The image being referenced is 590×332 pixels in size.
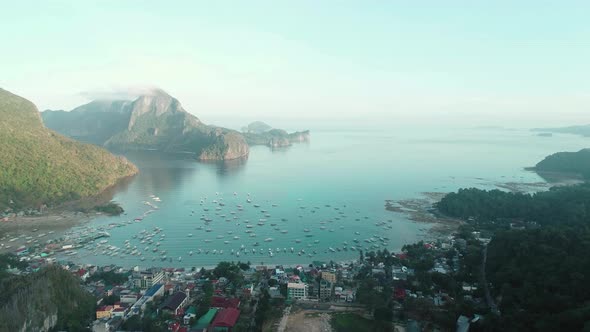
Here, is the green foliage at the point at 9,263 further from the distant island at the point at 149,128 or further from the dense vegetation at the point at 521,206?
the distant island at the point at 149,128

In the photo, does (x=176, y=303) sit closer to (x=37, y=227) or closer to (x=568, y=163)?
(x=37, y=227)

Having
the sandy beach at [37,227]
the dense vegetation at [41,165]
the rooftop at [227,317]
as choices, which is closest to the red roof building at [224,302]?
the rooftop at [227,317]

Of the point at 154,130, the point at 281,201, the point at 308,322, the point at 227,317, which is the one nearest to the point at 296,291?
the point at 308,322

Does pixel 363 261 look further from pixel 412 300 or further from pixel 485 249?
pixel 485 249

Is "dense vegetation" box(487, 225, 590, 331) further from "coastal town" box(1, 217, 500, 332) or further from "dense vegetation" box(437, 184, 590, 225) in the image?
"dense vegetation" box(437, 184, 590, 225)

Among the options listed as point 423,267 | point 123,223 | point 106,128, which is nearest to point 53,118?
point 106,128

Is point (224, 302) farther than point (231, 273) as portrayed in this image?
No

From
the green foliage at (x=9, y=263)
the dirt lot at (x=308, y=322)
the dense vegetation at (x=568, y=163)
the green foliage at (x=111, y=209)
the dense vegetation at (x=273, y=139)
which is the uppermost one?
the dense vegetation at (x=273, y=139)
